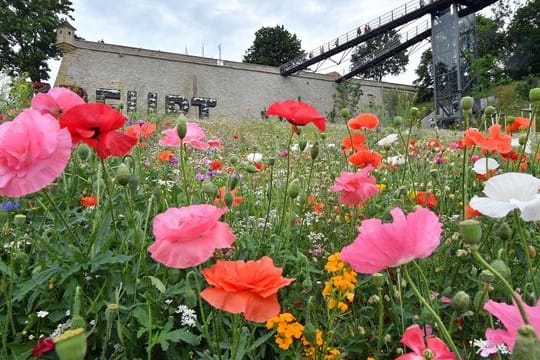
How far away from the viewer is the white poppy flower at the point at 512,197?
0.57 meters

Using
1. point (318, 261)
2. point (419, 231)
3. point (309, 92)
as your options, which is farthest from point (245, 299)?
point (309, 92)

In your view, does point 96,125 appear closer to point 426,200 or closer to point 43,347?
point 43,347

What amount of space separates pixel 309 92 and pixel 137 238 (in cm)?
1980

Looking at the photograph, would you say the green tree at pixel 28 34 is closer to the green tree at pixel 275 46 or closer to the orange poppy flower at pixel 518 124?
the green tree at pixel 275 46

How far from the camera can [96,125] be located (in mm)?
720

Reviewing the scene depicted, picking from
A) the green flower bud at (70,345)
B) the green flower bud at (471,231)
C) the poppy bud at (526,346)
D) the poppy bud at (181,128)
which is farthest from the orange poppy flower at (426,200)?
the green flower bud at (70,345)

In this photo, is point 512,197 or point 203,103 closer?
point 512,197

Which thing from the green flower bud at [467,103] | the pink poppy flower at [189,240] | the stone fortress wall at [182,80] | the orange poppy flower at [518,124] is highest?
the stone fortress wall at [182,80]

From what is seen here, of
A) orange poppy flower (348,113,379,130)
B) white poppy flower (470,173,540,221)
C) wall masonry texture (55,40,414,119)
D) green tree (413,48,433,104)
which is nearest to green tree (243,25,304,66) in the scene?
green tree (413,48,433,104)

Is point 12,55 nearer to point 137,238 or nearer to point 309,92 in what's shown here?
point 309,92

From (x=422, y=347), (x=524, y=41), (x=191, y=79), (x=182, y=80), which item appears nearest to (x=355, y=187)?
(x=422, y=347)

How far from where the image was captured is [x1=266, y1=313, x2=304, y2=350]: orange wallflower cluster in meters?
0.77

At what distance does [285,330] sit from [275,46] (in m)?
32.2

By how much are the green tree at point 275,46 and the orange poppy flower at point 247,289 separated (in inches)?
1237
